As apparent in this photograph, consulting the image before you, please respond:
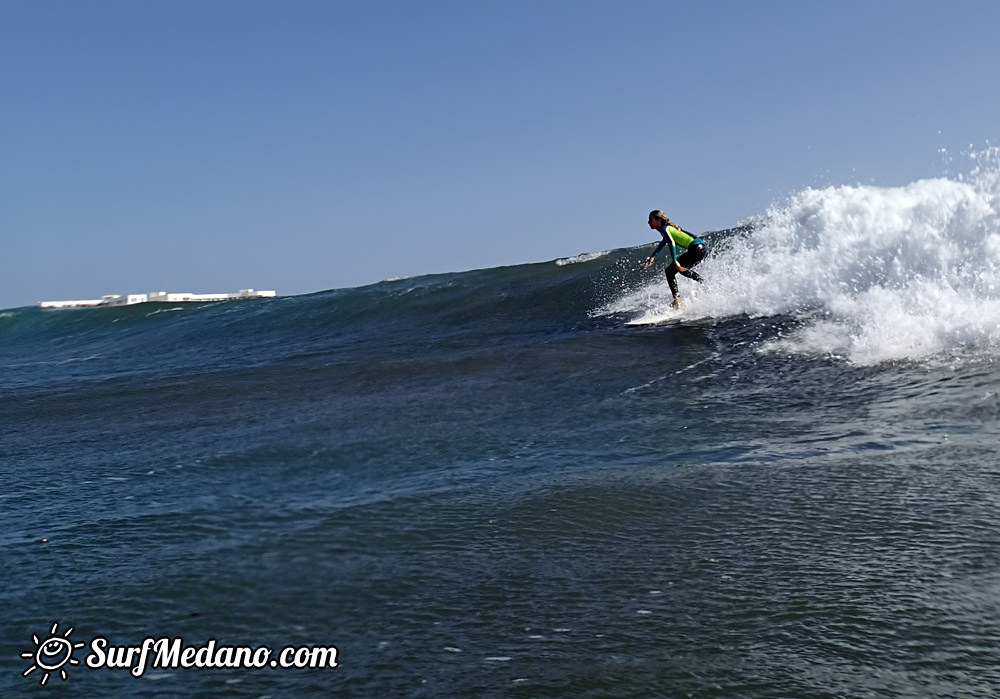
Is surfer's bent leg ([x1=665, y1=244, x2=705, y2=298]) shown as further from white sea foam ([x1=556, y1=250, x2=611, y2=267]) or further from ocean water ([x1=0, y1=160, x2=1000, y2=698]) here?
white sea foam ([x1=556, y1=250, x2=611, y2=267])

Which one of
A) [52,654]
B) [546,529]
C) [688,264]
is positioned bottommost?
[546,529]

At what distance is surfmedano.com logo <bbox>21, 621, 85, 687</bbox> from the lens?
11.1 ft

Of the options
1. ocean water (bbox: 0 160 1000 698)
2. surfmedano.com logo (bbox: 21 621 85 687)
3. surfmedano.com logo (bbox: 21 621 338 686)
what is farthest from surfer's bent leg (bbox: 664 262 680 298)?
surfmedano.com logo (bbox: 21 621 85 687)

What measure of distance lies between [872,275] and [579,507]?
297 inches

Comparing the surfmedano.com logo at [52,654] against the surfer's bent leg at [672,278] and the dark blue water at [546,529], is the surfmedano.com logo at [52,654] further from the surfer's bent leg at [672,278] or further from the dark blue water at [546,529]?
the surfer's bent leg at [672,278]

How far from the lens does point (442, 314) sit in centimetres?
1883

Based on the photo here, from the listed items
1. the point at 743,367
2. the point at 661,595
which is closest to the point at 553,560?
the point at 661,595

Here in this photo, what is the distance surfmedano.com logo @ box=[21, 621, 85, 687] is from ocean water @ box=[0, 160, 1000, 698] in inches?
1.0

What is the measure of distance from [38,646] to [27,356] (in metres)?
21.1

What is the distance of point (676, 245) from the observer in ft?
46.8

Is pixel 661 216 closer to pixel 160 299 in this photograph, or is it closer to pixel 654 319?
pixel 654 319

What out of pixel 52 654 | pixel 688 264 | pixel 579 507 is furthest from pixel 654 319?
pixel 52 654

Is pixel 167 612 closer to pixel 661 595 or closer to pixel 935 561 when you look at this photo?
pixel 661 595

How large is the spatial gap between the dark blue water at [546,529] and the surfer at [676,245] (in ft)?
11.5
